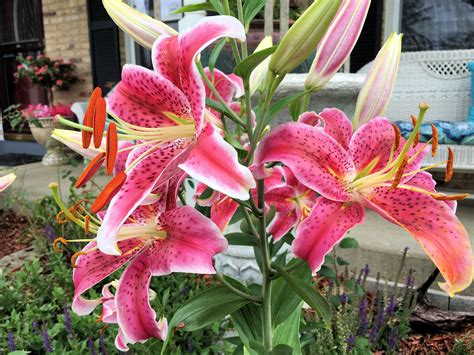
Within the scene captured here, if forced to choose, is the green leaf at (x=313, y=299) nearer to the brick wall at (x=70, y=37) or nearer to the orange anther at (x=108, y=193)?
the orange anther at (x=108, y=193)

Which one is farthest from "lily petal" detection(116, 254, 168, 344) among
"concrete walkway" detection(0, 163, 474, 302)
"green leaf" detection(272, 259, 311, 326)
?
"concrete walkway" detection(0, 163, 474, 302)

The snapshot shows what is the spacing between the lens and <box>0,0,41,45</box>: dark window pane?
5.99m

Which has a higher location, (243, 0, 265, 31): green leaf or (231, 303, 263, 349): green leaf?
(243, 0, 265, 31): green leaf

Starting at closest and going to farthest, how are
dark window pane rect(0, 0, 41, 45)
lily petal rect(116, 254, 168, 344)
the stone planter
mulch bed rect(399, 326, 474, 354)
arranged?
lily petal rect(116, 254, 168, 344) → mulch bed rect(399, 326, 474, 354) → the stone planter → dark window pane rect(0, 0, 41, 45)

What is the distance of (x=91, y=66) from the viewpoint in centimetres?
539

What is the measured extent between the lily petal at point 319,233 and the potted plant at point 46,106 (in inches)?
197

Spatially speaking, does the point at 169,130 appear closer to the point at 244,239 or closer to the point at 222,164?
the point at 222,164

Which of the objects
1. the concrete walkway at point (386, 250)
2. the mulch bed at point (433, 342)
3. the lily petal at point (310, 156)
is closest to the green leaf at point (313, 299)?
the lily petal at point (310, 156)

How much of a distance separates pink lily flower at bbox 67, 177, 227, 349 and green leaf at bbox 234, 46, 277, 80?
0.14 meters

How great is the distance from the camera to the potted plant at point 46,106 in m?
5.10

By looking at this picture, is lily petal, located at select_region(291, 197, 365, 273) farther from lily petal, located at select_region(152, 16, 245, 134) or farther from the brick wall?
the brick wall

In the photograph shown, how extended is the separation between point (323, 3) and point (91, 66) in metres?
5.41

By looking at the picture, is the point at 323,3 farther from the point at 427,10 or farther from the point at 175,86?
the point at 427,10

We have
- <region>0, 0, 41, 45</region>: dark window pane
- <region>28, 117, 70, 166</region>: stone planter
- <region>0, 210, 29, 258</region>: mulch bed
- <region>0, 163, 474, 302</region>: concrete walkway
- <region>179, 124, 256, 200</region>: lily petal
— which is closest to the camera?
<region>179, 124, 256, 200</region>: lily petal
